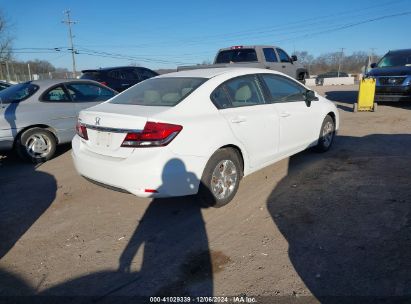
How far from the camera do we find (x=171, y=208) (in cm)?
423

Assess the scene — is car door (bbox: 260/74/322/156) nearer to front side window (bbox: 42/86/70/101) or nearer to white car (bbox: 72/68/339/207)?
white car (bbox: 72/68/339/207)

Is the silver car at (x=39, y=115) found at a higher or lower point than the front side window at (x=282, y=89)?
lower

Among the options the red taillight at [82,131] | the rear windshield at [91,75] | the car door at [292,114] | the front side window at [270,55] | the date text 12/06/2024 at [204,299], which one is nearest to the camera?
the date text 12/06/2024 at [204,299]

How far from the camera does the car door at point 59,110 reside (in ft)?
21.0

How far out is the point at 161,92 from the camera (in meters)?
4.25

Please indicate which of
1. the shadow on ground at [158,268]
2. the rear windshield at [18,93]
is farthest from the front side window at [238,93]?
the rear windshield at [18,93]

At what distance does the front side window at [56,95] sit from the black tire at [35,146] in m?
0.65

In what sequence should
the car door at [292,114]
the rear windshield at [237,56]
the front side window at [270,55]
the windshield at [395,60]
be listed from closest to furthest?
the car door at [292,114] < the rear windshield at [237,56] < the front side window at [270,55] < the windshield at [395,60]

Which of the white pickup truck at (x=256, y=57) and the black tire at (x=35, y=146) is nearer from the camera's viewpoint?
the black tire at (x=35, y=146)

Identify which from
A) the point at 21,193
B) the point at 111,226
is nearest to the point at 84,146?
the point at 111,226

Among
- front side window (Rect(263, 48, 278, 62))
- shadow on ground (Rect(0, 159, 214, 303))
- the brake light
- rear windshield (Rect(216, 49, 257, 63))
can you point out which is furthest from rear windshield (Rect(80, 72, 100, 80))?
the brake light

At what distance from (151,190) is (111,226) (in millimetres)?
748

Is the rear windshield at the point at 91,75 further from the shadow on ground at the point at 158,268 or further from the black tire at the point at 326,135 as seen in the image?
the shadow on ground at the point at 158,268

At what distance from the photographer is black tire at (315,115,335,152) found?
5.98 metres
